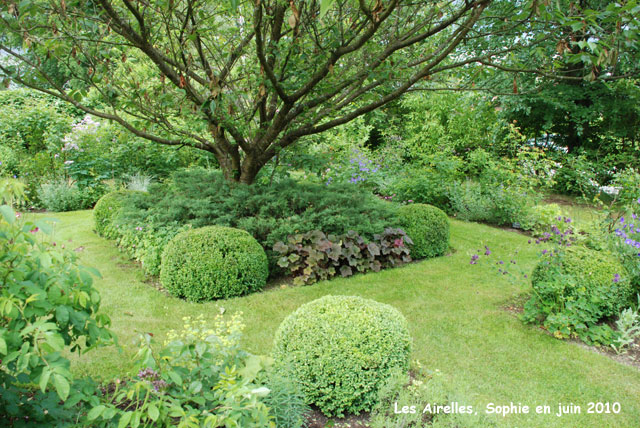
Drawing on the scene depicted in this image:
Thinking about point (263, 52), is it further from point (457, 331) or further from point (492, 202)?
point (492, 202)

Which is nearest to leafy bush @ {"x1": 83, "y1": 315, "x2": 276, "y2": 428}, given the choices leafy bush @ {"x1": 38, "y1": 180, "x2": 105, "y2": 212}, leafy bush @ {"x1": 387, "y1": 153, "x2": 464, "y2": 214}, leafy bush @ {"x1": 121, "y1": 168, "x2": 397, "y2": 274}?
leafy bush @ {"x1": 121, "y1": 168, "x2": 397, "y2": 274}

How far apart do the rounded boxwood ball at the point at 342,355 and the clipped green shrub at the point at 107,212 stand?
4.60 metres

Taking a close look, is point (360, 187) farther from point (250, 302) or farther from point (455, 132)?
point (455, 132)

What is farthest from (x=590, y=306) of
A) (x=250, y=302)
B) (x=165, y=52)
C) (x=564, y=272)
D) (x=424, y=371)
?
(x=165, y=52)

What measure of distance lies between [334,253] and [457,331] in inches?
64.9

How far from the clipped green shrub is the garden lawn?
22.5 inches

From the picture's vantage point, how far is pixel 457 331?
11.9ft

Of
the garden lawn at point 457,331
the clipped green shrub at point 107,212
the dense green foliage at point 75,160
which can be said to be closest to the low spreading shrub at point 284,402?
the garden lawn at point 457,331

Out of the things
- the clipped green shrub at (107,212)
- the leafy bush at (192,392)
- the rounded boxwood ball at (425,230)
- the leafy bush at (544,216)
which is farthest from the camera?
the clipped green shrub at (107,212)

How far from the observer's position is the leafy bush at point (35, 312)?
131cm

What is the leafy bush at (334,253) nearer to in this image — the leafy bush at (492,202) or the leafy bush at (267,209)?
the leafy bush at (267,209)

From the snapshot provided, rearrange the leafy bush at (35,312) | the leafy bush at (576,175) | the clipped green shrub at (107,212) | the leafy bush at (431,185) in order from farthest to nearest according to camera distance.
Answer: the leafy bush at (576,175)
the leafy bush at (431,185)
the clipped green shrub at (107,212)
the leafy bush at (35,312)

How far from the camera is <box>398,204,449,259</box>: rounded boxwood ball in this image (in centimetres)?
555

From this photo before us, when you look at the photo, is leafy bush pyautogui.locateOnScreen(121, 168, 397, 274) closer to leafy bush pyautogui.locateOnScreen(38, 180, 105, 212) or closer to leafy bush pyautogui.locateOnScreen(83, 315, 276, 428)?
leafy bush pyautogui.locateOnScreen(83, 315, 276, 428)
